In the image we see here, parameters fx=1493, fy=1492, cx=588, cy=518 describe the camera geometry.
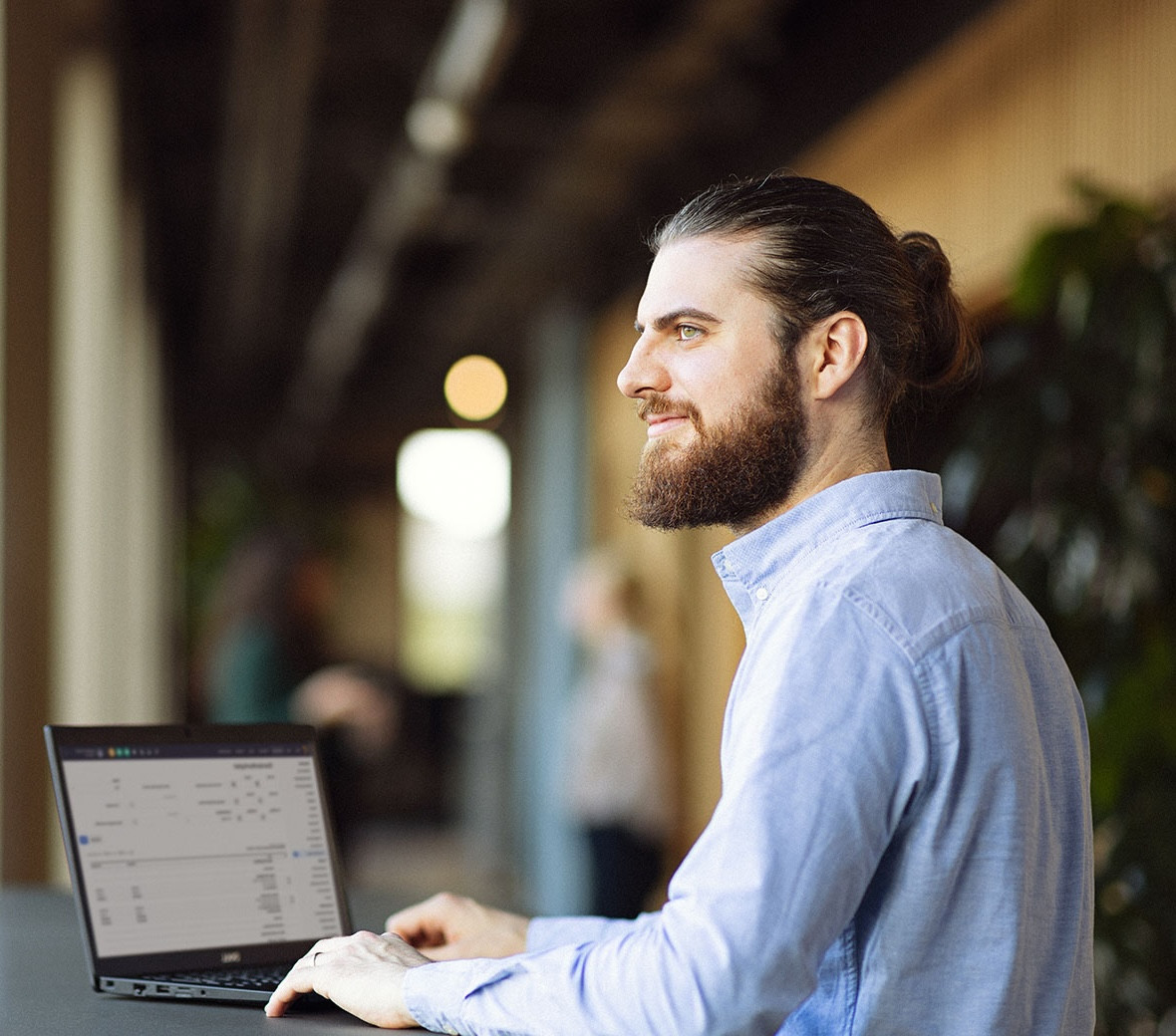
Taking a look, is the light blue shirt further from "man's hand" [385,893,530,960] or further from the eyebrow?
"man's hand" [385,893,530,960]

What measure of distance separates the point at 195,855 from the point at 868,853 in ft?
2.56

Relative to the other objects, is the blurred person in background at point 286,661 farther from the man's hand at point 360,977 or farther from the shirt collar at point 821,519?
the shirt collar at point 821,519

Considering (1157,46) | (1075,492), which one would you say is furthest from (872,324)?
(1157,46)

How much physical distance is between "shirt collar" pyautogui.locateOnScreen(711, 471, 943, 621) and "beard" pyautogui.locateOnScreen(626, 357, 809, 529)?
0.03m

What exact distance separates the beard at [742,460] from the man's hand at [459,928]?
56 cm

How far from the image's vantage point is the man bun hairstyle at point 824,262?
1.40 m

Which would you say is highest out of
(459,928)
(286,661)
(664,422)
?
(664,422)

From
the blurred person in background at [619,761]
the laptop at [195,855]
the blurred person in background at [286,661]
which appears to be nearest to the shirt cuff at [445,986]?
the laptop at [195,855]

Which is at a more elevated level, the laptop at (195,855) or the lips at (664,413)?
the lips at (664,413)

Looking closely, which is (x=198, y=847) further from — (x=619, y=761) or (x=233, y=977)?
(x=619, y=761)

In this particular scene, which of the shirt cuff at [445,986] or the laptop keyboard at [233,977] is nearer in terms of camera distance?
the shirt cuff at [445,986]

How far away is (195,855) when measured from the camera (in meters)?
1.58

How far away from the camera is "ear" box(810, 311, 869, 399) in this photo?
140cm

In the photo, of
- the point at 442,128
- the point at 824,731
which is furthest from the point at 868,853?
the point at 442,128
